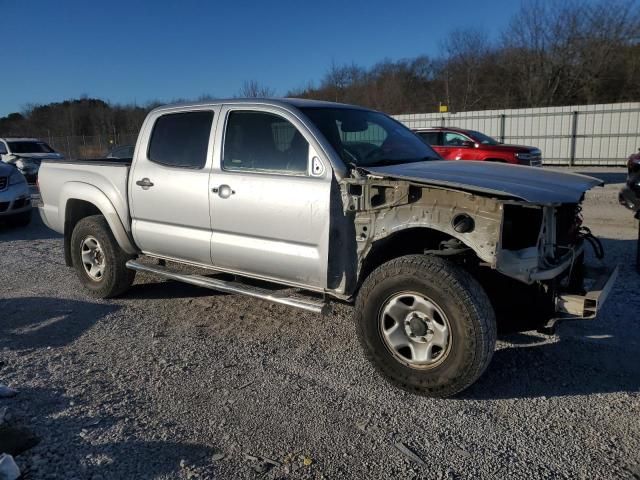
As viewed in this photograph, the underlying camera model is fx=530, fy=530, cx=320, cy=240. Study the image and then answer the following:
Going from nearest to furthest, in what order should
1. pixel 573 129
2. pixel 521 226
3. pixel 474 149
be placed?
pixel 521 226
pixel 474 149
pixel 573 129

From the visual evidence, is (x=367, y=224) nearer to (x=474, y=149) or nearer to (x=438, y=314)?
(x=438, y=314)

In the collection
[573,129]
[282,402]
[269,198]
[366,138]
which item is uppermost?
[573,129]

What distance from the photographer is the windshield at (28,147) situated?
19108 millimetres

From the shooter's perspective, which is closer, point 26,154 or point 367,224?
point 367,224

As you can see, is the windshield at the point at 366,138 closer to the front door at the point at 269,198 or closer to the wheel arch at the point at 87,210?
the front door at the point at 269,198

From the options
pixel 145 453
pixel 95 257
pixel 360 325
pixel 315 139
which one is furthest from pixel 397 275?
pixel 95 257

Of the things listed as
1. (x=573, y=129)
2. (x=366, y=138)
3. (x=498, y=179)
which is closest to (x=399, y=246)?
(x=498, y=179)

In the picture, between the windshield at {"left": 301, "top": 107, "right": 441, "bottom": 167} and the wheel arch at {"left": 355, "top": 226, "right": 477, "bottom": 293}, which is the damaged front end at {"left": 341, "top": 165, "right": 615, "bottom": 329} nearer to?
the wheel arch at {"left": 355, "top": 226, "right": 477, "bottom": 293}

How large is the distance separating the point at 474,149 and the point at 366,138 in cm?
1018

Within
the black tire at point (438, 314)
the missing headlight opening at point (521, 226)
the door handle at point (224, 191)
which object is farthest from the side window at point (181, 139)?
the missing headlight opening at point (521, 226)

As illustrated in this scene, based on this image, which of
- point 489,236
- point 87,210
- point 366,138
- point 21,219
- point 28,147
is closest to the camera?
point 489,236

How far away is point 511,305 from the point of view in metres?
3.80

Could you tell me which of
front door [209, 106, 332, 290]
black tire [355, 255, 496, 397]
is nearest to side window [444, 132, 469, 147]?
front door [209, 106, 332, 290]

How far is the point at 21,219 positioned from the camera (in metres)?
10.3
